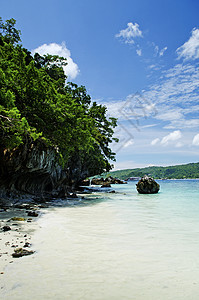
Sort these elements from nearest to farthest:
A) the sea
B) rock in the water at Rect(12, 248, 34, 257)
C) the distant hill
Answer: the sea, rock in the water at Rect(12, 248, 34, 257), the distant hill

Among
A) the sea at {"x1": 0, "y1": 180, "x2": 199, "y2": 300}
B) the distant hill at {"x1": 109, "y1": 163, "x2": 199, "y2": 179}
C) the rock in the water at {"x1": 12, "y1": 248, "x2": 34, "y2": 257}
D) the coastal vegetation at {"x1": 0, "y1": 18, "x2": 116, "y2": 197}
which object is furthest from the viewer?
the distant hill at {"x1": 109, "y1": 163, "x2": 199, "y2": 179}

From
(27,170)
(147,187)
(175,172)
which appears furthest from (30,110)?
(175,172)

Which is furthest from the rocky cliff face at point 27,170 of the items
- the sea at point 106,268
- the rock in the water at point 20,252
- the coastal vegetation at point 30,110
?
the rock in the water at point 20,252

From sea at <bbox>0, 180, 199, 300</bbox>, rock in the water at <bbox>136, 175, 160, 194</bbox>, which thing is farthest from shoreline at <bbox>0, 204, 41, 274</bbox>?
rock in the water at <bbox>136, 175, 160, 194</bbox>

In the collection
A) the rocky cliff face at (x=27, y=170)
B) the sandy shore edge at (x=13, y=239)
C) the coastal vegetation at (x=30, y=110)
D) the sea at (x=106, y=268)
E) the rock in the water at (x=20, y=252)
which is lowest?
the sea at (x=106, y=268)

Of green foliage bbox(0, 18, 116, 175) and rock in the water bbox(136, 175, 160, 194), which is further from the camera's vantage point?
rock in the water bbox(136, 175, 160, 194)

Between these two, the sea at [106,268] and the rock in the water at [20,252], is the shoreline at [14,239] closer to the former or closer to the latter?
the rock in the water at [20,252]

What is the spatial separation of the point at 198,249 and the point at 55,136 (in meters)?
10.8

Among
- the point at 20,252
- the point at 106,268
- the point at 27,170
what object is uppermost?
the point at 27,170

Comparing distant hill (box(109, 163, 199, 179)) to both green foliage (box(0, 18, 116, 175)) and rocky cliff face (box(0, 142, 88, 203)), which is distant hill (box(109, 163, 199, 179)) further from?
green foliage (box(0, 18, 116, 175))

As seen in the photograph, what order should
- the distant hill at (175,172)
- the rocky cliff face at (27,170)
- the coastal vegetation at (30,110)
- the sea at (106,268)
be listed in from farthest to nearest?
the distant hill at (175,172) → the rocky cliff face at (27,170) → the coastal vegetation at (30,110) → the sea at (106,268)

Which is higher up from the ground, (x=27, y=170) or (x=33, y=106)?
(x=33, y=106)

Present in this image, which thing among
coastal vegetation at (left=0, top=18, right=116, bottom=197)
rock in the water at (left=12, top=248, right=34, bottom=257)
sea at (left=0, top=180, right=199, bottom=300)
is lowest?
sea at (left=0, top=180, right=199, bottom=300)

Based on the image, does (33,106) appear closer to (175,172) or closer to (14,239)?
(14,239)
